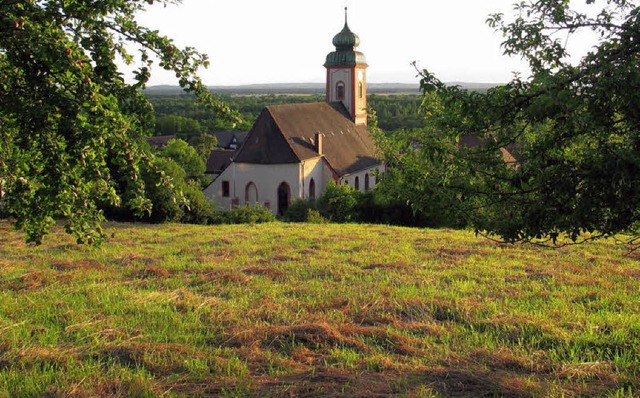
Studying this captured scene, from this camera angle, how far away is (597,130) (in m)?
4.24

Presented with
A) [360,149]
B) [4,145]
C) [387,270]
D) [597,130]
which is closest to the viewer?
[597,130]

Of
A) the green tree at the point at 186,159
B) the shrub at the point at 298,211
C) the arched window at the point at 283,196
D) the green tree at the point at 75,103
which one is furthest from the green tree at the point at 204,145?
the green tree at the point at 75,103

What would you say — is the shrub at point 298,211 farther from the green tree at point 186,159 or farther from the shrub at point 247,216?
the green tree at point 186,159

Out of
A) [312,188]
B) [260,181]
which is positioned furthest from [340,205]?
[312,188]

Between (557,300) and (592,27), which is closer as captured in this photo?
(592,27)

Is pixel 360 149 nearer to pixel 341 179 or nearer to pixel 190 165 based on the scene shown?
pixel 341 179

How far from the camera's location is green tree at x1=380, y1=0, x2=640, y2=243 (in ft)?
13.4

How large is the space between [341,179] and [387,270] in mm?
26405

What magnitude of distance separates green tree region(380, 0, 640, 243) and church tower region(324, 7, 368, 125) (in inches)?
1631

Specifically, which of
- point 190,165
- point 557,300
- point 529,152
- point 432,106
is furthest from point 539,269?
point 190,165

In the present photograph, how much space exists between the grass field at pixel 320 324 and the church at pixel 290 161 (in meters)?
19.9

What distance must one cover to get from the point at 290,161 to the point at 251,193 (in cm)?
287

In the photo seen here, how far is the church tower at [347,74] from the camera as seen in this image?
153 ft

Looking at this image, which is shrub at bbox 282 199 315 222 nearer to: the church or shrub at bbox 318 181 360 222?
shrub at bbox 318 181 360 222
